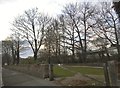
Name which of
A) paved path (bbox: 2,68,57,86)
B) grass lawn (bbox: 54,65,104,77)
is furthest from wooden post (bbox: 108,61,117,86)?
paved path (bbox: 2,68,57,86)

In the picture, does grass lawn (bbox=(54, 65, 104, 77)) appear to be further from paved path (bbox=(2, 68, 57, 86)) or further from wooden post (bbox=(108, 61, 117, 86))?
wooden post (bbox=(108, 61, 117, 86))

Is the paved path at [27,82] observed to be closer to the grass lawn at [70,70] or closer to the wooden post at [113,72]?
the grass lawn at [70,70]

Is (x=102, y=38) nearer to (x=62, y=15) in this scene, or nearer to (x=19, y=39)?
(x=62, y=15)

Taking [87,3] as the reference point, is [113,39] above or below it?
below

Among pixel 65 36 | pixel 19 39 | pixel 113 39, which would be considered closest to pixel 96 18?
pixel 113 39

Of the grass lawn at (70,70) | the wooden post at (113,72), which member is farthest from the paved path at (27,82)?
the wooden post at (113,72)

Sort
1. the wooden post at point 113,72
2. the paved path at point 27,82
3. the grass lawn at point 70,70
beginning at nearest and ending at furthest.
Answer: the wooden post at point 113,72, the grass lawn at point 70,70, the paved path at point 27,82

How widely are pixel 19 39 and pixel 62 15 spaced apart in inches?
472

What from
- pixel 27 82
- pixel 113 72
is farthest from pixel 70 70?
pixel 113 72

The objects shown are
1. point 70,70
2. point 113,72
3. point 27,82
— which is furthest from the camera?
point 27,82

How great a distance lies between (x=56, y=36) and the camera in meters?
52.9

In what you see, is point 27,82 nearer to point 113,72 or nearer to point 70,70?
point 70,70

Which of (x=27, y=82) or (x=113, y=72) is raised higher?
(x=113, y=72)

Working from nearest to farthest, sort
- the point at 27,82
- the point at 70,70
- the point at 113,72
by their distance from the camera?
1. the point at 113,72
2. the point at 70,70
3. the point at 27,82
